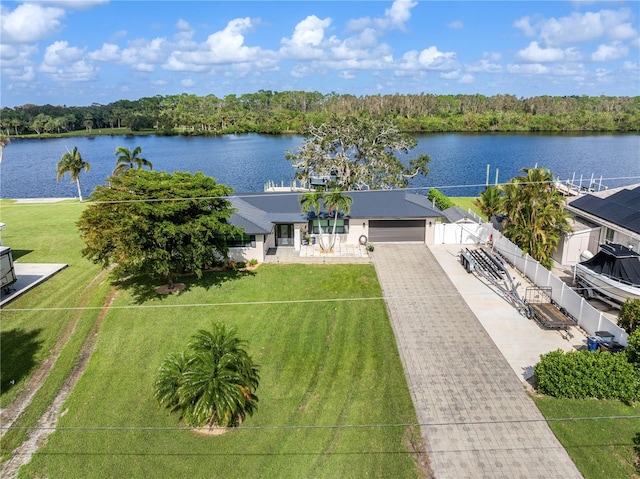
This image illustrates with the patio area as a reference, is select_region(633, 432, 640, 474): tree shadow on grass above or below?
below

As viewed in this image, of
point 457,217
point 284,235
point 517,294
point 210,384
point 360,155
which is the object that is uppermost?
point 360,155

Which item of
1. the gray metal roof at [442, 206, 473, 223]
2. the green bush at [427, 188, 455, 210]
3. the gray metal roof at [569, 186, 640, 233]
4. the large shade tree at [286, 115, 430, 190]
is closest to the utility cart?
the gray metal roof at [569, 186, 640, 233]

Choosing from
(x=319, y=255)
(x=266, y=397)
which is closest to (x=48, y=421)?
(x=266, y=397)

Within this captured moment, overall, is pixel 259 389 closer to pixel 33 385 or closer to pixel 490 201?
pixel 33 385

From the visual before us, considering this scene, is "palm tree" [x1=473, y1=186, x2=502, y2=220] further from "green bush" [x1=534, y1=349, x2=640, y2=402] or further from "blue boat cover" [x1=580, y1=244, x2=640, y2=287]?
"green bush" [x1=534, y1=349, x2=640, y2=402]

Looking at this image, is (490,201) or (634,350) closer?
(634,350)
